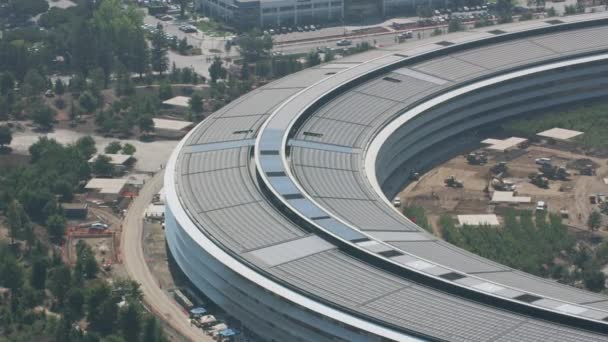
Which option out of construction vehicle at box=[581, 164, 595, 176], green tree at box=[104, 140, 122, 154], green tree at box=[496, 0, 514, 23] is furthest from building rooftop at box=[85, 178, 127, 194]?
green tree at box=[496, 0, 514, 23]

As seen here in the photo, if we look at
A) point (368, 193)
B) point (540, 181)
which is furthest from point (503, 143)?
point (368, 193)

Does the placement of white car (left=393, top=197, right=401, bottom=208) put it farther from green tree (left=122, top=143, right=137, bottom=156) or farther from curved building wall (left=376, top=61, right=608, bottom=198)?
green tree (left=122, top=143, right=137, bottom=156)

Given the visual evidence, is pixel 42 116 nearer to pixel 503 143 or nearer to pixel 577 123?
pixel 503 143

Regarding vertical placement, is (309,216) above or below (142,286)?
above

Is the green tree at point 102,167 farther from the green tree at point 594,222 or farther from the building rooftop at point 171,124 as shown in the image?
the green tree at point 594,222

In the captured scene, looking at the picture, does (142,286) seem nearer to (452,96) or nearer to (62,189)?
(62,189)

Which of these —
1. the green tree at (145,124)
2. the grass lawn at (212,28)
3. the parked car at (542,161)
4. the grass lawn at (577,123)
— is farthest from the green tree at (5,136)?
the grass lawn at (212,28)

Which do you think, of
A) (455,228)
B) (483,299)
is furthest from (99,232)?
(483,299)
